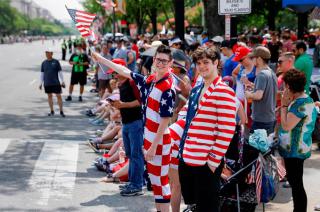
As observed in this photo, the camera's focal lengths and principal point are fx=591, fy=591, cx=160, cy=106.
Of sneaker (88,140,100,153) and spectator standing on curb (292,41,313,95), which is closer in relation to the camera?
spectator standing on curb (292,41,313,95)

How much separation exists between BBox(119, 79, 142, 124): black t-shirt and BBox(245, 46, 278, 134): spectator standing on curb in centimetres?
148

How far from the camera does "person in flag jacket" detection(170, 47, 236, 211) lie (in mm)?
4977

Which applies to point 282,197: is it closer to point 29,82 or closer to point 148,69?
point 148,69

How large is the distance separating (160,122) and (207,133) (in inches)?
45.2

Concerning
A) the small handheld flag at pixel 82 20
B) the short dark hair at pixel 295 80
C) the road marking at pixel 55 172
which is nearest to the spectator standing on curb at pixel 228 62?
the road marking at pixel 55 172

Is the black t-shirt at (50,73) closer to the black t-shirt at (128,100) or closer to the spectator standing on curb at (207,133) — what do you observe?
the black t-shirt at (128,100)

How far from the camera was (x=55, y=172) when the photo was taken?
9125mm

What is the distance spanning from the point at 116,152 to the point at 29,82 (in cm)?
1659

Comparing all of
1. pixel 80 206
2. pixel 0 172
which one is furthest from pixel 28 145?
pixel 80 206

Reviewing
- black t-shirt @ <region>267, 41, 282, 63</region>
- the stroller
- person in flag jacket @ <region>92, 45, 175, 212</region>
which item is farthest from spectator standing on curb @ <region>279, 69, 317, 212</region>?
black t-shirt @ <region>267, 41, 282, 63</region>

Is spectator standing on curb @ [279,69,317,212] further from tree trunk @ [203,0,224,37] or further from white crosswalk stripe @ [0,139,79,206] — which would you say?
tree trunk @ [203,0,224,37]

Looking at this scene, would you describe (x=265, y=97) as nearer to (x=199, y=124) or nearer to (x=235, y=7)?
(x=235, y=7)

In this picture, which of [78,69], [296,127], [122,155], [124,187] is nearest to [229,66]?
[122,155]

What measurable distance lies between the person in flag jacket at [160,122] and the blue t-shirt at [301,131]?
4.16 ft
